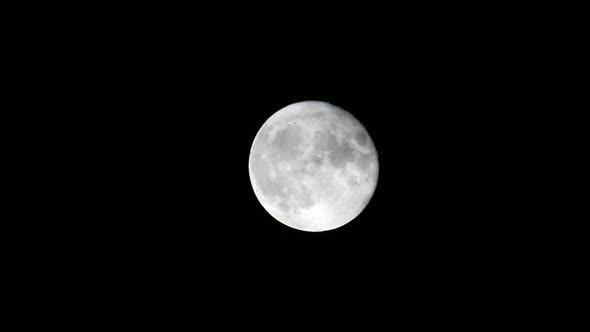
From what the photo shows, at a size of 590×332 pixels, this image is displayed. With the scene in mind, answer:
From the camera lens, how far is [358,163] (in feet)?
12.5

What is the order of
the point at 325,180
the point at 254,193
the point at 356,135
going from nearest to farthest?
the point at 325,180 < the point at 356,135 < the point at 254,193

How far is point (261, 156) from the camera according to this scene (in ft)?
12.8

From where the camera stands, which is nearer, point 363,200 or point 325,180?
point 325,180

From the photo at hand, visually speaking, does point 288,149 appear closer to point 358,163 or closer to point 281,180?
point 281,180

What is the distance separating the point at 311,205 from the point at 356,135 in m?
0.86

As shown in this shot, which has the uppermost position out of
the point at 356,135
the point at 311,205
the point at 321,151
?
the point at 356,135

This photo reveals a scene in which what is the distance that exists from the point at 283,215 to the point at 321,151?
82cm

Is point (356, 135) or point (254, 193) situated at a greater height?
point (356, 135)

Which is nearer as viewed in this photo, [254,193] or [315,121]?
[315,121]

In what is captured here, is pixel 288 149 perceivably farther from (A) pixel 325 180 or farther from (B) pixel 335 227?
(B) pixel 335 227

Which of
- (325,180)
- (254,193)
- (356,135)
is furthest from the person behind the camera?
(254,193)

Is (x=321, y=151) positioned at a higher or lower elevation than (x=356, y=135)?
lower

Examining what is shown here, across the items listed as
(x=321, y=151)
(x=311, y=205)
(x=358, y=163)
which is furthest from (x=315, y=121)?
(x=311, y=205)

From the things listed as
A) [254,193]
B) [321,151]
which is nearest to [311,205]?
[321,151]
